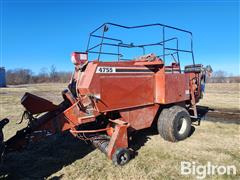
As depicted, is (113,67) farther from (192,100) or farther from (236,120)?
(236,120)

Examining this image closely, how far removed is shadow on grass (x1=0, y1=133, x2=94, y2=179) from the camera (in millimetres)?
4730

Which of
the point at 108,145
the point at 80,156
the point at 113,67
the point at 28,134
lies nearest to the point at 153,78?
the point at 113,67

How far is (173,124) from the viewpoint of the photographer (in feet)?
20.0

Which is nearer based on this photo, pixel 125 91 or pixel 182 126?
pixel 125 91

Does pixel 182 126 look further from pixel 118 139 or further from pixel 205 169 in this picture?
pixel 118 139

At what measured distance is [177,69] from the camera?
268 inches

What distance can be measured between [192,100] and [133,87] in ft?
9.21

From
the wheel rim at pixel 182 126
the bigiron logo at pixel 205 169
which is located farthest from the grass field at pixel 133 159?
the wheel rim at pixel 182 126

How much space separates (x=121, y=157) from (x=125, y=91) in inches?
60.6

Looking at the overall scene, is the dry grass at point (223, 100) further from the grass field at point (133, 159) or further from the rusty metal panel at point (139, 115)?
the rusty metal panel at point (139, 115)

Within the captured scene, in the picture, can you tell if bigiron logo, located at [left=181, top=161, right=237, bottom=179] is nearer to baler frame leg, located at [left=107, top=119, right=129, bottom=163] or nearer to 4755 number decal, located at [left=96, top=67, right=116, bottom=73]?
baler frame leg, located at [left=107, top=119, right=129, bottom=163]

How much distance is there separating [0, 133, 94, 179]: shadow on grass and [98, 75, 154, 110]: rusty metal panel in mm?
1563

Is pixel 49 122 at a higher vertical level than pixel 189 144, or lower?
higher

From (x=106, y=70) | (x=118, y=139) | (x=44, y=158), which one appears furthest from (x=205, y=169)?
(x=44, y=158)
